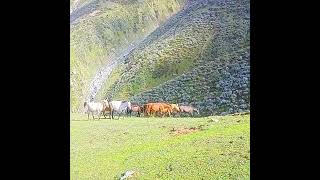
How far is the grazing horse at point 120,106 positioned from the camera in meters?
3.47

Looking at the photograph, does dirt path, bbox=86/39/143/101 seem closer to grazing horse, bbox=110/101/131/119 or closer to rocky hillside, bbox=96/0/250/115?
rocky hillside, bbox=96/0/250/115

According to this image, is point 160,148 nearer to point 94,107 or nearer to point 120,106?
point 120,106

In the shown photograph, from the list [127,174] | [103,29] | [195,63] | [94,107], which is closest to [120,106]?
[94,107]

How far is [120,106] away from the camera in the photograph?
138 inches

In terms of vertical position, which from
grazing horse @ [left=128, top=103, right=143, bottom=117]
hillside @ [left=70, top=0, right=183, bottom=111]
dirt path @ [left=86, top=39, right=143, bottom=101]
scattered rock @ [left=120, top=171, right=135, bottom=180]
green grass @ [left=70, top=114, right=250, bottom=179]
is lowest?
scattered rock @ [left=120, top=171, right=135, bottom=180]

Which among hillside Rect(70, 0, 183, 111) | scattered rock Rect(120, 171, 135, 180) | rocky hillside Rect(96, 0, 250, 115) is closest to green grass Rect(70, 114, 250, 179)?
scattered rock Rect(120, 171, 135, 180)

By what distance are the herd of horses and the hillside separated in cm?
11

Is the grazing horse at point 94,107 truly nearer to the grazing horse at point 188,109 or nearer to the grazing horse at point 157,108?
the grazing horse at point 157,108

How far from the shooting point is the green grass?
3.25 m

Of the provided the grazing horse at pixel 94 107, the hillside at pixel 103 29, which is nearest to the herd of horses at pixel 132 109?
the grazing horse at pixel 94 107

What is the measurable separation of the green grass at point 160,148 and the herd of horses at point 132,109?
0.18 feet
